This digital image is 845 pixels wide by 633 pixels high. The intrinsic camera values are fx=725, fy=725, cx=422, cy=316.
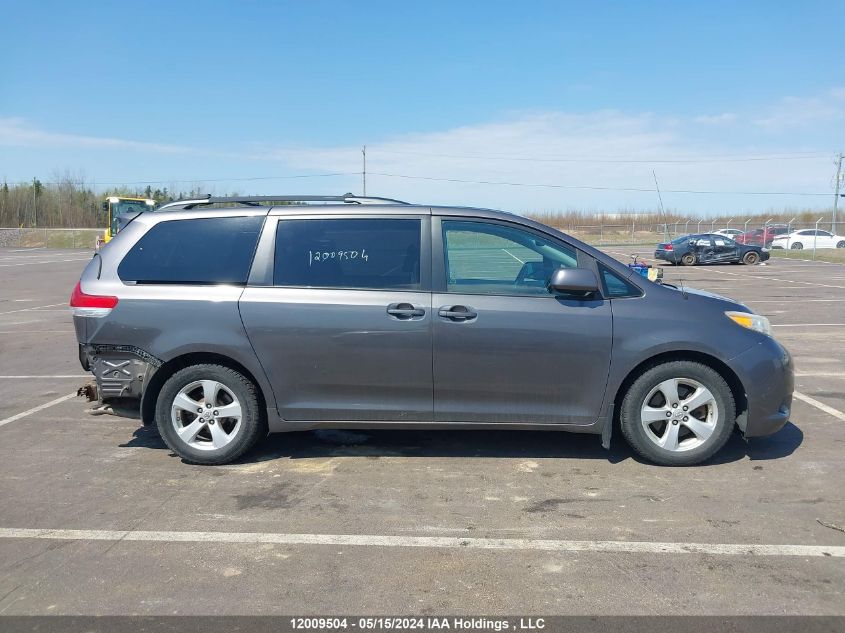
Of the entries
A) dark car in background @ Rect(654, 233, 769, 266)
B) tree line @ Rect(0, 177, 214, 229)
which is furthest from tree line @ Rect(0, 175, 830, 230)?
dark car in background @ Rect(654, 233, 769, 266)

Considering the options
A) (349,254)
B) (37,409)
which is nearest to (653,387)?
(349,254)

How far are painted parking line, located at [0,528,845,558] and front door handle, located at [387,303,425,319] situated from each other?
154cm

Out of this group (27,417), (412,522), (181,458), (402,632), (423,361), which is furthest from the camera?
(27,417)

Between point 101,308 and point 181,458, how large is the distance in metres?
1.24

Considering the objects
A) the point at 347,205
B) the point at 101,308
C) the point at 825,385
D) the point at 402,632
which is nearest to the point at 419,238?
the point at 347,205

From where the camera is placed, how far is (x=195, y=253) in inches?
209

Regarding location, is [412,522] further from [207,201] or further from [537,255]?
[207,201]

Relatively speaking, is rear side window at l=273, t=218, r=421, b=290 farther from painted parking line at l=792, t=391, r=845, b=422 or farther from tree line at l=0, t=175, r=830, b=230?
tree line at l=0, t=175, r=830, b=230

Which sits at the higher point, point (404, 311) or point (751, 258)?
point (404, 311)

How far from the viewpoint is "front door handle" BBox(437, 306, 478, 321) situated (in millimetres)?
4973

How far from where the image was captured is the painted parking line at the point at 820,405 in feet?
21.2

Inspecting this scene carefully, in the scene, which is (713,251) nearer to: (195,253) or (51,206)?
(195,253)

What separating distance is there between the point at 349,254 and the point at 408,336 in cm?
75

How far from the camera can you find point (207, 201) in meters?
5.61
